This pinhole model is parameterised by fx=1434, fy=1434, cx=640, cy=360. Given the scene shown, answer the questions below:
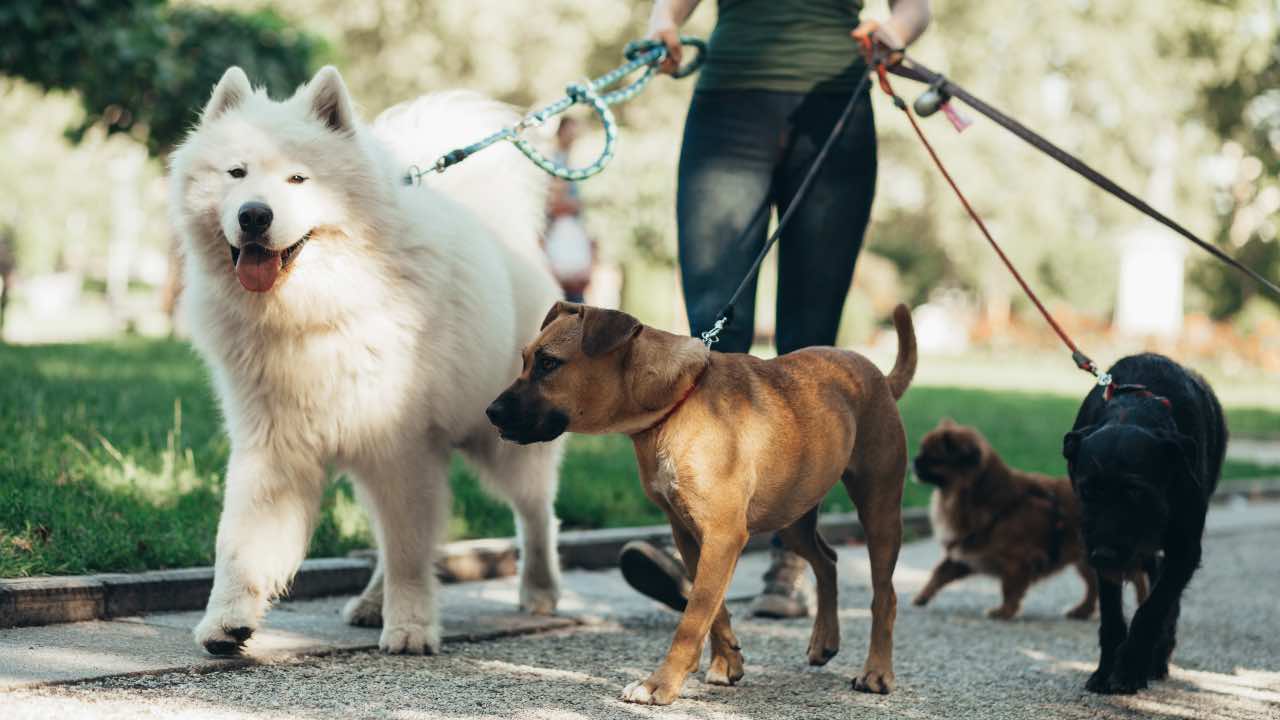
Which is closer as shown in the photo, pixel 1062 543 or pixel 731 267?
pixel 731 267

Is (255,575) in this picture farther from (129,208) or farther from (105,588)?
(129,208)

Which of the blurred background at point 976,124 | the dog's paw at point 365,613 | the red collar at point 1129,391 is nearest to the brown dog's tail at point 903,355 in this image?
the red collar at point 1129,391

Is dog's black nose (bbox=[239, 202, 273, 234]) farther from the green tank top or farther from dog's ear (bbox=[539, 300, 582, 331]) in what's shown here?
the green tank top

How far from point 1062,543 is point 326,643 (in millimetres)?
3544

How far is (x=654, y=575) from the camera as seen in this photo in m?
4.74

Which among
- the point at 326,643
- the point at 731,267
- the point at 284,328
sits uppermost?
the point at 731,267

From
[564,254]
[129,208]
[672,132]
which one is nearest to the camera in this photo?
[564,254]

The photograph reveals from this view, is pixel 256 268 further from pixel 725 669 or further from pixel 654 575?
pixel 725 669

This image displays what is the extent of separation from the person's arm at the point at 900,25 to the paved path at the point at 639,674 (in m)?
2.26

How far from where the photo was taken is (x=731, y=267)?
18.4 feet

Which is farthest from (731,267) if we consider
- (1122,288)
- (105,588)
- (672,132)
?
(1122,288)

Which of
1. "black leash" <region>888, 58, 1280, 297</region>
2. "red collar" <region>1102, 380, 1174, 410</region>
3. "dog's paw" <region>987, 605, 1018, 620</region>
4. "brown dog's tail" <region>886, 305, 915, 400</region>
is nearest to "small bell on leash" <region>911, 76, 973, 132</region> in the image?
"black leash" <region>888, 58, 1280, 297</region>

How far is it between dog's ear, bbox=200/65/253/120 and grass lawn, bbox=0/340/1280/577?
1687 mm

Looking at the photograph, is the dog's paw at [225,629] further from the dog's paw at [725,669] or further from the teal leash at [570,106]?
the teal leash at [570,106]
